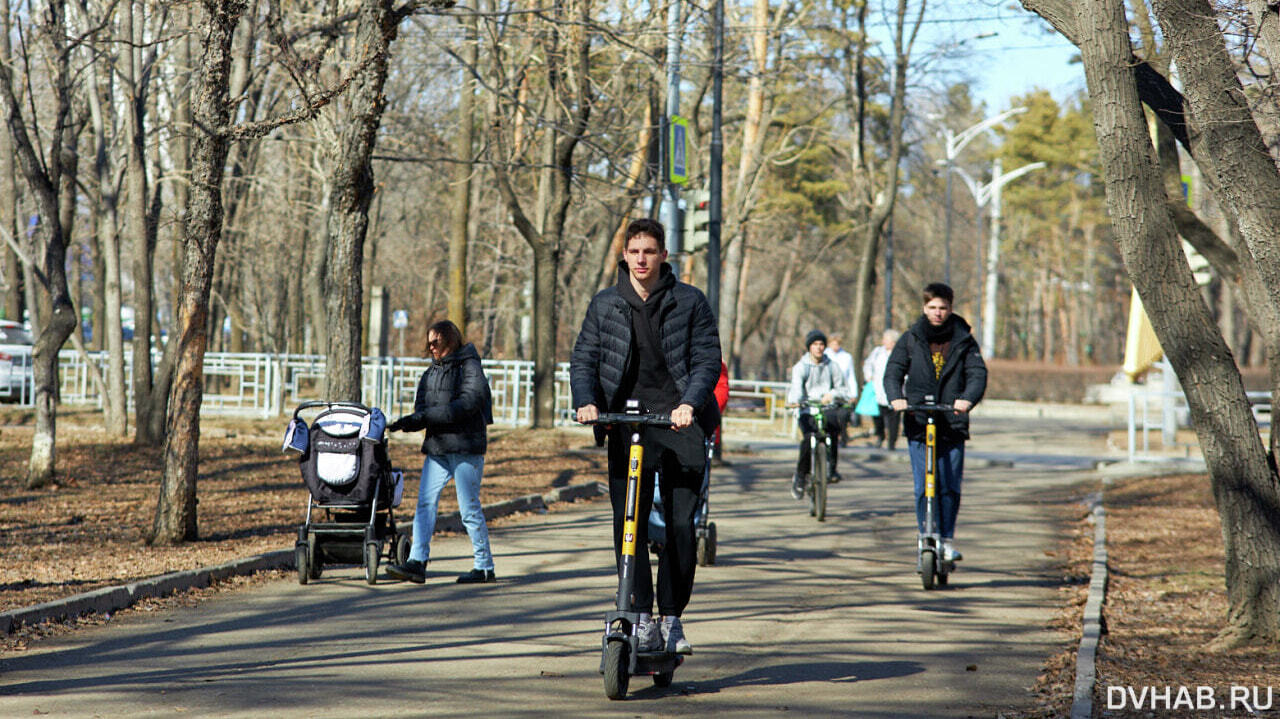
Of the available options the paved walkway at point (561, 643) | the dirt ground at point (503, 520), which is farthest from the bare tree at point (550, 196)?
the paved walkway at point (561, 643)

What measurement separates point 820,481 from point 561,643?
22.5 ft

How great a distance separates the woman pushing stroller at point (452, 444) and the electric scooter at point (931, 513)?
2916 mm

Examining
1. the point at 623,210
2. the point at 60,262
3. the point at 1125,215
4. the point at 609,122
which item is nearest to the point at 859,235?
the point at 623,210

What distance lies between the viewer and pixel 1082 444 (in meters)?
28.8

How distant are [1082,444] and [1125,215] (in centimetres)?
2191

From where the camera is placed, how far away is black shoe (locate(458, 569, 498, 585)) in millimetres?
9414

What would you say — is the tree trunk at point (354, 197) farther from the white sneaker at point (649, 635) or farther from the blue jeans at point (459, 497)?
the white sneaker at point (649, 635)

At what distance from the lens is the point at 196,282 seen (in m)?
10.6

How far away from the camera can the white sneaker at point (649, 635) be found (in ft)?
19.7

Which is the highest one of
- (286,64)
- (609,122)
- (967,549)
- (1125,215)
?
(609,122)

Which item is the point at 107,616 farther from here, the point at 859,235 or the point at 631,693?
the point at 859,235

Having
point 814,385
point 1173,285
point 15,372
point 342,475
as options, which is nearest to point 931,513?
point 1173,285

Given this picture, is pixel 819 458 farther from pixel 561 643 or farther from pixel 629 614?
pixel 629 614

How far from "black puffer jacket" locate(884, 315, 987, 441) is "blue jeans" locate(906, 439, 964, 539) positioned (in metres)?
0.09
